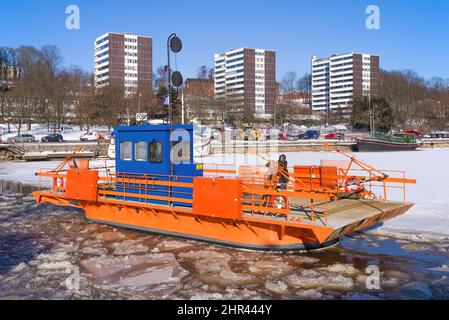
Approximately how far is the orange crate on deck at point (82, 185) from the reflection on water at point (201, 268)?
1.14m

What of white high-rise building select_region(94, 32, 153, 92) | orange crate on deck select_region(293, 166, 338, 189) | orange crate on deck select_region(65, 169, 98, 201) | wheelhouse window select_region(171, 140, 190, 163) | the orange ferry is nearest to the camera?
the orange ferry

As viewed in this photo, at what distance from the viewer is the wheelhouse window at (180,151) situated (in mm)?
13438

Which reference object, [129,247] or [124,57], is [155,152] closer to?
[129,247]

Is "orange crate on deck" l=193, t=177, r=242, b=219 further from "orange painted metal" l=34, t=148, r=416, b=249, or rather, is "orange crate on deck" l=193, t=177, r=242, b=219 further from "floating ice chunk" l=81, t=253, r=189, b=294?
"floating ice chunk" l=81, t=253, r=189, b=294

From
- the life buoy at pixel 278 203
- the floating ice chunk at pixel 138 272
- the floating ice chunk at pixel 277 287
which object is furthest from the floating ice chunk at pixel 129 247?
the floating ice chunk at pixel 277 287

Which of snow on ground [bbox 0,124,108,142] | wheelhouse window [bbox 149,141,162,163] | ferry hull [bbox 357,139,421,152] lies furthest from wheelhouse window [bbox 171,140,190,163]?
snow on ground [bbox 0,124,108,142]

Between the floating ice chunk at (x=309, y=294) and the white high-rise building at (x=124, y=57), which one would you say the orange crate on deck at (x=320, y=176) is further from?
the white high-rise building at (x=124, y=57)

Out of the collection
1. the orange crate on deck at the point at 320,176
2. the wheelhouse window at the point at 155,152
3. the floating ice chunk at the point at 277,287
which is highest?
the wheelhouse window at the point at 155,152

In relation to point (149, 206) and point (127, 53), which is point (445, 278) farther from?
point (127, 53)

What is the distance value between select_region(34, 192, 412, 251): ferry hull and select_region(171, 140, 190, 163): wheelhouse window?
165cm

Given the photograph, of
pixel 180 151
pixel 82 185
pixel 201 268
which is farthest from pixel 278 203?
pixel 82 185

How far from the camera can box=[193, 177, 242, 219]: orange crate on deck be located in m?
10.7

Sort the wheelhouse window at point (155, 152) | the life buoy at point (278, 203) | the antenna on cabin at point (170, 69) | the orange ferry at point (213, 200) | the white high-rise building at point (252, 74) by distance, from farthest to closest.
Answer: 1. the white high-rise building at point (252, 74)
2. the wheelhouse window at point (155, 152)
3. the antenna on cabin at point (170, 69)
4. the life buoy at point (278, 203)
5. the orange ferry at point (213, 200)

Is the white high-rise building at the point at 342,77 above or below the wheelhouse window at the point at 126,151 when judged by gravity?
above
